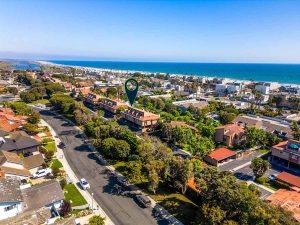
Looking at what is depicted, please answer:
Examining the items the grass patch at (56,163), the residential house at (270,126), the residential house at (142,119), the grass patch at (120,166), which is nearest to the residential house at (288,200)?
the grass patch at (120,166)

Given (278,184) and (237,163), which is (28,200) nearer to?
(237,163)

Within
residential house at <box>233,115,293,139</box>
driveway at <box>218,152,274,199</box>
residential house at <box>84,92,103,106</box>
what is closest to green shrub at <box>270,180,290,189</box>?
driveway at <box>218,152,274,199</box>

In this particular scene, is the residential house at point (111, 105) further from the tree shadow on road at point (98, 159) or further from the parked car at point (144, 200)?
the parked car at point (144, 200)

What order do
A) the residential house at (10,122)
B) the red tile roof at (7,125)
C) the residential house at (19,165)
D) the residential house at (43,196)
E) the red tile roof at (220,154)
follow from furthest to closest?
the residential house at (10,122) < the red tile roof at (7,125) < the red tile roof at (220,154) < the residential house at (19,165) < the residential house at (43,196)

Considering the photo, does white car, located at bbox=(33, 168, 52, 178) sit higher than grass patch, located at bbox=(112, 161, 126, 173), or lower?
higher

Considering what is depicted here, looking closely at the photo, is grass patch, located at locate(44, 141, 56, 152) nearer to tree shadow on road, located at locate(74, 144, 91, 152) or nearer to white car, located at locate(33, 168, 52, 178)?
tree shadow on road, located at locate(74, 144, 91, 152)

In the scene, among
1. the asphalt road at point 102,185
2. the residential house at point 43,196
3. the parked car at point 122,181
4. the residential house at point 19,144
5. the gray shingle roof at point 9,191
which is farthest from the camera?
the residential house at point 19,144

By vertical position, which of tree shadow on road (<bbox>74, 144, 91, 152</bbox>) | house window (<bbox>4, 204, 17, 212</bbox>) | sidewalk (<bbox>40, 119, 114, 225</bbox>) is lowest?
sidewalk (<bbox>40, 119, 114, 225</bbox>)
